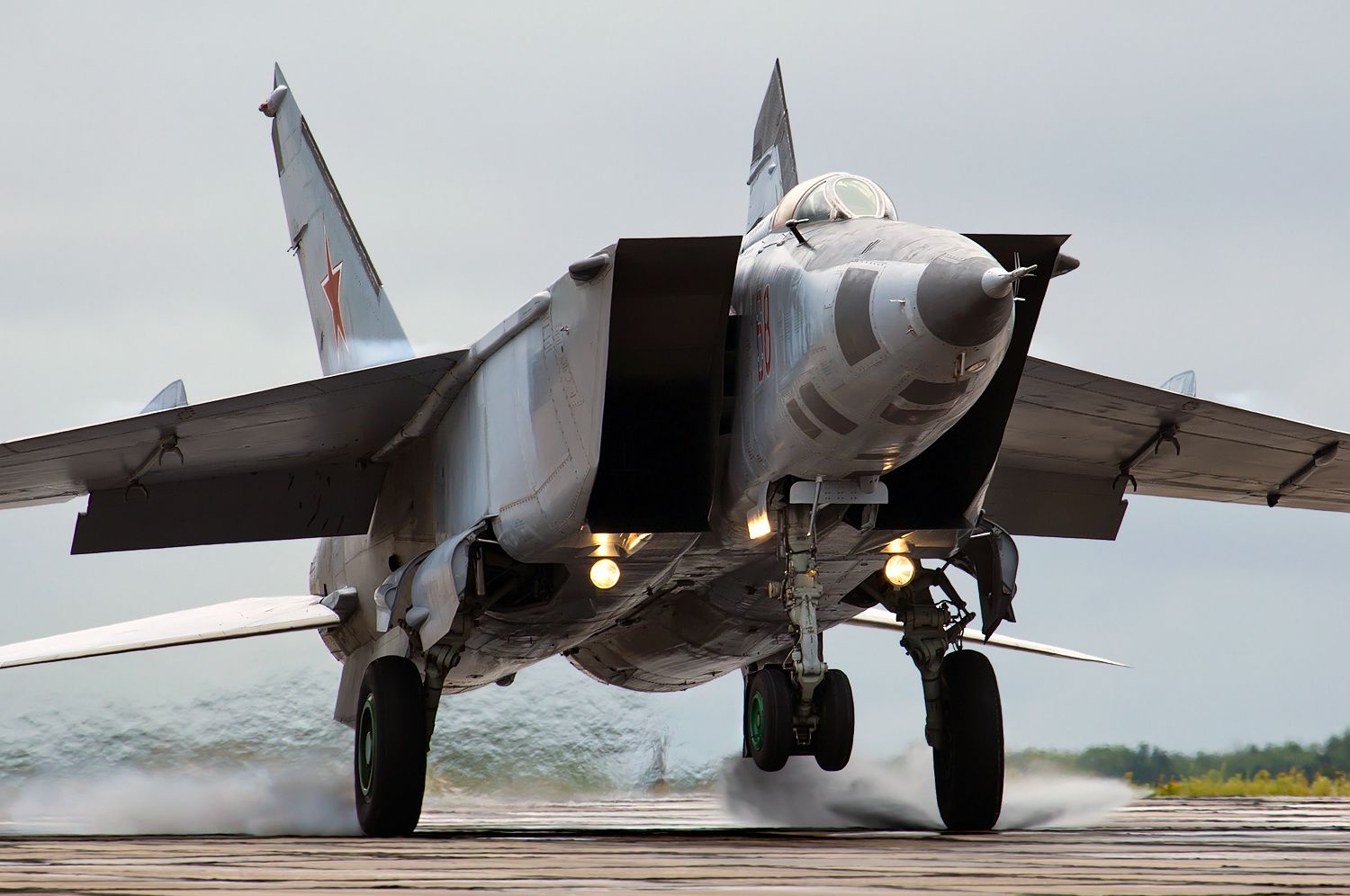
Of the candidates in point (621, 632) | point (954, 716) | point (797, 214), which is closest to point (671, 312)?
point (797, 214)

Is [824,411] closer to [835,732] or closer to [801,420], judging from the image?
[801,420]

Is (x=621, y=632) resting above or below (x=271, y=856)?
above

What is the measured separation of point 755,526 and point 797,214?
176 cm

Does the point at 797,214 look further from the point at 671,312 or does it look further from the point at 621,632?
the point at 621,632

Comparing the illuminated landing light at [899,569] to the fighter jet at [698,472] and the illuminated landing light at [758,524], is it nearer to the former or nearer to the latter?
the fighter jet at [698,472]

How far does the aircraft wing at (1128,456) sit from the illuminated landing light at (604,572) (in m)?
2.98

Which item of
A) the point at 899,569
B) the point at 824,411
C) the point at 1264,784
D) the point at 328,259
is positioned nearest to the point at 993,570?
the point at 899,569

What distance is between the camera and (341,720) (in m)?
13.9

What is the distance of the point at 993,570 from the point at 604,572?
2.53 metres

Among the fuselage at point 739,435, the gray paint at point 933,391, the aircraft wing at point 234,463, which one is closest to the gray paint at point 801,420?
the fuselage at point 739,435

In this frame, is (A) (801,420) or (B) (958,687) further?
(B) (958,687)

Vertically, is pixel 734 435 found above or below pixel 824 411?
above

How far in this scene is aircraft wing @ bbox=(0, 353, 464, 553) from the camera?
10.1 metres

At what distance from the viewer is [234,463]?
1136 centimetres
